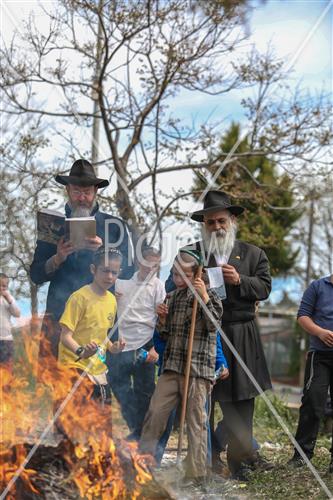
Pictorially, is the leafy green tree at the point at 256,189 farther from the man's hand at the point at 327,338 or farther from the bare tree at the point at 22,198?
the man's hand at the point at 327,338

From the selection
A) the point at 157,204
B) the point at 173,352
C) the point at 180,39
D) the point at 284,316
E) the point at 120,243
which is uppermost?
the point at 180,39

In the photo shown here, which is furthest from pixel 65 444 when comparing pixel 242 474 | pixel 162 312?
pixel 242 474

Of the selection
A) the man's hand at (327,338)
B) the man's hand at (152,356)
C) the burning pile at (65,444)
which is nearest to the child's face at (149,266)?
the man's hand at (152,356)

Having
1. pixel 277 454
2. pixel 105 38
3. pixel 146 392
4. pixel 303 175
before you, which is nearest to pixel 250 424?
pixel 146 392

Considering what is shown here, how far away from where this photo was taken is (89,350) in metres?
4.29

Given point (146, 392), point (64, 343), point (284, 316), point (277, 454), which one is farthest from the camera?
point (284, 316)

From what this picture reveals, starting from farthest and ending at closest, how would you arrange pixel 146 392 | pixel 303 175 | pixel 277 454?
pixel 303 175, pixel 277 454, pixel 146 392

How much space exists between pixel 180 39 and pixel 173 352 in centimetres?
319

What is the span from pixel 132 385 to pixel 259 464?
1.03 meters

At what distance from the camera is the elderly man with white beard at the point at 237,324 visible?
479cm

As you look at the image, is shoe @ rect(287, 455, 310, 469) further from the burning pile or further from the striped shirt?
the burning pile

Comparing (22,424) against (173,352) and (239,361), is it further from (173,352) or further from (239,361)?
(239,361)

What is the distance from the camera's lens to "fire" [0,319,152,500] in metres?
3.57

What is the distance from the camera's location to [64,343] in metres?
4.32
